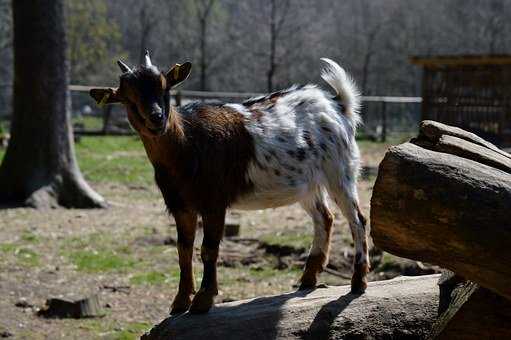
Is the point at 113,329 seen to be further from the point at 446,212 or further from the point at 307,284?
the point at 446,212

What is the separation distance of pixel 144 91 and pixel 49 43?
8.44 m

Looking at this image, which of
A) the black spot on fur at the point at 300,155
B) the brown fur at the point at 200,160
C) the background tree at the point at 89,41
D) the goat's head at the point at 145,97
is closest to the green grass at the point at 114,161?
the black spot on fur at the point at 300,155

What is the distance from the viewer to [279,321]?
4.66 m

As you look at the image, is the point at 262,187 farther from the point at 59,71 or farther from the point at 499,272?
the point at 59,71

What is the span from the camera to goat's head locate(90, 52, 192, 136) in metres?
4.36

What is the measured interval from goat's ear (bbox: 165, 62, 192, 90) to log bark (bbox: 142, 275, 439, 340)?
1.36 metres

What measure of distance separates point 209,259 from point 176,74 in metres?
1.10

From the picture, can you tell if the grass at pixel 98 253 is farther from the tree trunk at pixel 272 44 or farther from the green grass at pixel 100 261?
the tree trunk at pixel 272 44

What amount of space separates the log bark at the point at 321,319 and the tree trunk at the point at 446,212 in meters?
0.92

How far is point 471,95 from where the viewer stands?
2144 centimetres

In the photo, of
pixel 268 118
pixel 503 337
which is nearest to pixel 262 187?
pixel 268 118

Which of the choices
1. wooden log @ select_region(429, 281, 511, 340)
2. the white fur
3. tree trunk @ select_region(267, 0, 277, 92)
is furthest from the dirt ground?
tree trunk @ select_region(267, 0, 277, 92)

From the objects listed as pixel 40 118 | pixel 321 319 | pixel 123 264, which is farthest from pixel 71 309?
pixel 40 118

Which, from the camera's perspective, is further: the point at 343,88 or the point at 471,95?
the point at 471,95
